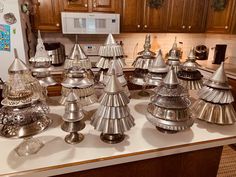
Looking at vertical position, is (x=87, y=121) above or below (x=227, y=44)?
below

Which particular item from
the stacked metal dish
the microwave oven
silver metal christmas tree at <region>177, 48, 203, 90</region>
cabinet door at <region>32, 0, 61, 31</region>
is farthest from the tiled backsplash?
the stacked metal dish

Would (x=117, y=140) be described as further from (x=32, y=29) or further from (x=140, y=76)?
(x=32, y=29)

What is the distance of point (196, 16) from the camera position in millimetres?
3014

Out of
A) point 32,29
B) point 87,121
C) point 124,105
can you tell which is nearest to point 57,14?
point 32,29

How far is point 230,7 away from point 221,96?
234 centimetres

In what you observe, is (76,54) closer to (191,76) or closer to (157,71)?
(157,71)

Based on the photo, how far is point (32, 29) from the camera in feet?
8.42

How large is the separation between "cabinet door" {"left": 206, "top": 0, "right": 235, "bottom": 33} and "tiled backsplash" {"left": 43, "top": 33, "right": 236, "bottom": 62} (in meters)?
0.32

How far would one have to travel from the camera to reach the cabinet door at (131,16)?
270 cm

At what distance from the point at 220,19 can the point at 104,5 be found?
1.83m

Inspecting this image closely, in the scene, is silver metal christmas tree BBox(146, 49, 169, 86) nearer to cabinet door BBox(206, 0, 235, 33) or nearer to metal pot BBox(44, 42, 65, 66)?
metal pot BBox(44, 42, 65, 66)

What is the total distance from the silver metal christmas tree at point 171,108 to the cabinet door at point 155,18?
Result: 2212mm

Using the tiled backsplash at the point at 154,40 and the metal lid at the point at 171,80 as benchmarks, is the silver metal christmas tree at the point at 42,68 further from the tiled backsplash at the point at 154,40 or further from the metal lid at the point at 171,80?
the tiled backsplash at the point at 154,40

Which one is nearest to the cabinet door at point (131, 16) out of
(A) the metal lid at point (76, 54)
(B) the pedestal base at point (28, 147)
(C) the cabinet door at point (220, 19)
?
(C) the cabinet door at point (220, 19)
